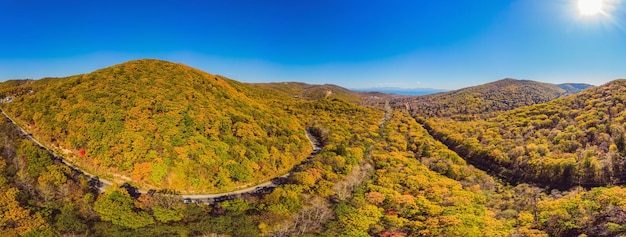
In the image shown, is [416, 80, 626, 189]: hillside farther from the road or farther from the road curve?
the road curve

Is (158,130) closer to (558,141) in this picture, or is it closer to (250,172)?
(250,172)

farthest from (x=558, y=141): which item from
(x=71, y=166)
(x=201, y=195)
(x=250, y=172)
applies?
(x=71, y=166)

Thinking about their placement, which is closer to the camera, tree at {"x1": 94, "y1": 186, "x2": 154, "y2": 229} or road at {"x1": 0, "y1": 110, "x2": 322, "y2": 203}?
tree at {"x1": 94, "y1": 186, "x2": 154, "y2": 229}

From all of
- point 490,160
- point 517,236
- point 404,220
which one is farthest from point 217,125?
point 490,160

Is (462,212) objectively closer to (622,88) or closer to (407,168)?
(407,168)

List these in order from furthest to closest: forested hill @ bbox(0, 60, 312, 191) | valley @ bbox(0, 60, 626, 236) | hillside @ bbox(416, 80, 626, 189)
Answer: hillside @ bbox(416, 80, 626, 189) → forested hill @ bbox(0, 60, 312, 191) → valley @ bbox(0, 60, 626, 236)

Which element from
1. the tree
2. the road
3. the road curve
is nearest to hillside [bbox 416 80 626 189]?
the road

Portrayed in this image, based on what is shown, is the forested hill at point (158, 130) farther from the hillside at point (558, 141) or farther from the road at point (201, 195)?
the hillside at point (558, 141)
